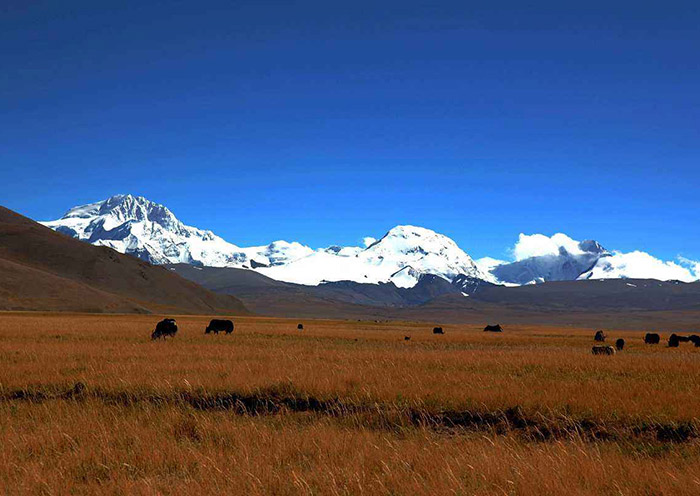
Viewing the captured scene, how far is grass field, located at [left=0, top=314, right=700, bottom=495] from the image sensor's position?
8.20 meters

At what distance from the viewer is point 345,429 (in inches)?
458

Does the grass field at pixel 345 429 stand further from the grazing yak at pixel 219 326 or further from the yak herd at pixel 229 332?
the grazing yak at pixel 219 326

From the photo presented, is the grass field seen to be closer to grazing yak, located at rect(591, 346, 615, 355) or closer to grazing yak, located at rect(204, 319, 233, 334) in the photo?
A: grazing yak, located at rect(591, 346, 615, 355)

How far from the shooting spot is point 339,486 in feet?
26.6

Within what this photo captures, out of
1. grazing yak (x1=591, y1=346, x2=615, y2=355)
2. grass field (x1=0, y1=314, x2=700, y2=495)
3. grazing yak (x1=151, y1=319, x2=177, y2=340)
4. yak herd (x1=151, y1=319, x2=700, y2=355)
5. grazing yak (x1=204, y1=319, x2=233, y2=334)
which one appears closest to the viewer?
grass field (x1=0, y1=314, x2=700, y2=495)

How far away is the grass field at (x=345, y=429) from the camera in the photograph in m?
8.20

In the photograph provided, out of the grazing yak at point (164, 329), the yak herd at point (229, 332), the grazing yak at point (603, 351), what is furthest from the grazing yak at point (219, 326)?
the grazing yak at point (603, 351)

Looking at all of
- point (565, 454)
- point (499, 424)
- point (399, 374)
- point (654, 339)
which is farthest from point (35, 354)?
point (654, 339)

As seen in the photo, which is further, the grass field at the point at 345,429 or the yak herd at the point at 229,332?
the yak herd at the point at 229,332

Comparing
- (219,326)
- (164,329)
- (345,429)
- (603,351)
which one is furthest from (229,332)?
(345,429)

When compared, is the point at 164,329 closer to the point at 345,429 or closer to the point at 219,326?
the point at 219,326

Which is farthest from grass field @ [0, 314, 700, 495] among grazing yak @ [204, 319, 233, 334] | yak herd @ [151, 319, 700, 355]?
grazing yak @ [204, 319, 233, 334]

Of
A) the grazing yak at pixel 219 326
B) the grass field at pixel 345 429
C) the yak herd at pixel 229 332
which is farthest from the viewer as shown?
the grazing yak at pixel 219 326

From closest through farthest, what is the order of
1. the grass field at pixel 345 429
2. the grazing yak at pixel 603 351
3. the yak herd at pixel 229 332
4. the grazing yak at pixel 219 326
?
1. the grass field at pixel 345 429
2. the grazing yak at pixel 603 351
3. the yak herd at pixel 229 332
4. the grazing yak at pixel 219 326
